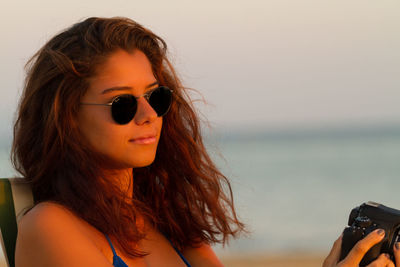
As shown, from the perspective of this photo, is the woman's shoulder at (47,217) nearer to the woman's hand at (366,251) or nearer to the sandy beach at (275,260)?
the woman's hand at (366,251)

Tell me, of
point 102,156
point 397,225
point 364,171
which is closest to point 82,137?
point 102,156

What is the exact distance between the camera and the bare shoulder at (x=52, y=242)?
7.39ft

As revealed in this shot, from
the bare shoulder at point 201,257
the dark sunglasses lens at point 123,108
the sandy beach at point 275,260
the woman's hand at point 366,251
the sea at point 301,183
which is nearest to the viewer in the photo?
the woman's hand at point 366,251

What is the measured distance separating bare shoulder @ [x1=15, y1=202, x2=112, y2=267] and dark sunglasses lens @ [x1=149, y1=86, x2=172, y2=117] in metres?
0.60

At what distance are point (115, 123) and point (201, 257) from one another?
0.89 m

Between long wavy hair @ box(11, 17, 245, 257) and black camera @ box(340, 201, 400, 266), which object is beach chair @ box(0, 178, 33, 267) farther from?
black camera @ box(340, 201, 400, 266)

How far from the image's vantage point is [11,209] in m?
2.66

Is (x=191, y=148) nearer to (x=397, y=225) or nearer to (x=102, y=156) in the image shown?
(x=102, y=156)

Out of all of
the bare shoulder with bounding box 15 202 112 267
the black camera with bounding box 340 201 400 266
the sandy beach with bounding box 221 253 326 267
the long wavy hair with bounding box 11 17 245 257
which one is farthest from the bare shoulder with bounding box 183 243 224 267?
the sandy beach with bounding box 221 253 326 267

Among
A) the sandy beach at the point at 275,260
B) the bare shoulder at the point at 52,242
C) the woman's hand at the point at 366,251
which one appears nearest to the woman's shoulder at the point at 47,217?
the bare shoulder at the point at 52,242

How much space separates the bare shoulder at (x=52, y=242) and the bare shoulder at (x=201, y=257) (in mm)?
750

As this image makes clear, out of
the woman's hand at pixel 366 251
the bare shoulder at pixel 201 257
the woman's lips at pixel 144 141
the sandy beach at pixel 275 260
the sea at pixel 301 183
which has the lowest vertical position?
the sea at pixel 301 183

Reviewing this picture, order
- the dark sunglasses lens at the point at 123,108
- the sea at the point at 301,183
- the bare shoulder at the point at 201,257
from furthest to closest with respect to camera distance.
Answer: the sea at the point at 301,183, the bare shoulder at the point at 201,257, the dark sunglasses lens at the point at 123,108

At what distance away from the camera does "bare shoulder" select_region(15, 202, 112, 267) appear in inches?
88.7
